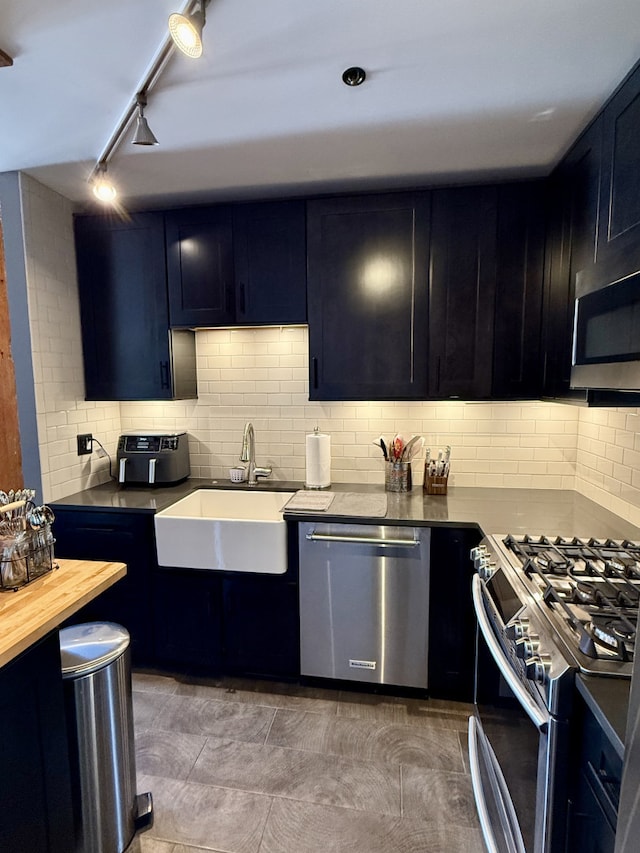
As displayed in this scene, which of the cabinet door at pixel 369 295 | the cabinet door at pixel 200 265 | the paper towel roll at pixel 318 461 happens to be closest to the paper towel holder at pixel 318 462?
the paper towel roll at pixel 318 461

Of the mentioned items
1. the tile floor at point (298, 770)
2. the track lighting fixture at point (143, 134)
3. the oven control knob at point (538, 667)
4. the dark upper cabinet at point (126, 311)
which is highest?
the track lighting fixture at point (143, 134)

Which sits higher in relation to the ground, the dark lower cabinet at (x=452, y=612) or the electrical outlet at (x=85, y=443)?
the electrical outlet at (x=85, y=443)

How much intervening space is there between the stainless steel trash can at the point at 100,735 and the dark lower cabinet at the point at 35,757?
0.30ft

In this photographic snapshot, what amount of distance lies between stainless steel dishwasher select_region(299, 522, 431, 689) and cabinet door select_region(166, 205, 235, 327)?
127cm

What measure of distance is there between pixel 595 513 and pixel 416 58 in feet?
6.36

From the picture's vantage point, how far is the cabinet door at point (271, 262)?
2252 mm

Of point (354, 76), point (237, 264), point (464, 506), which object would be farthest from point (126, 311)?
point (464, 506)

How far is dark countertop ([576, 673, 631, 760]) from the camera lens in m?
0.79

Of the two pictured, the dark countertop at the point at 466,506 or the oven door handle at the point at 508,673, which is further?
the dark countertop at the point at 466,506

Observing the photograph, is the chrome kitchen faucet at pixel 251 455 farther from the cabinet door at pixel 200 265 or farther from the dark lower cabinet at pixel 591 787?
the dark lower cabinet at pixel 591 787

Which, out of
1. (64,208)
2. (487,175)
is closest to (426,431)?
(487,175)

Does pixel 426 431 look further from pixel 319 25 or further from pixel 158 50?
pixel 158 50

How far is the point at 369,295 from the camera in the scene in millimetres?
2203

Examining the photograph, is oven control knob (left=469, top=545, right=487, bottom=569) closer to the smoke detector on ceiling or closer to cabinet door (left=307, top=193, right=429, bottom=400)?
cabinet door (left=307, top=193, right=429, bottom=400)
